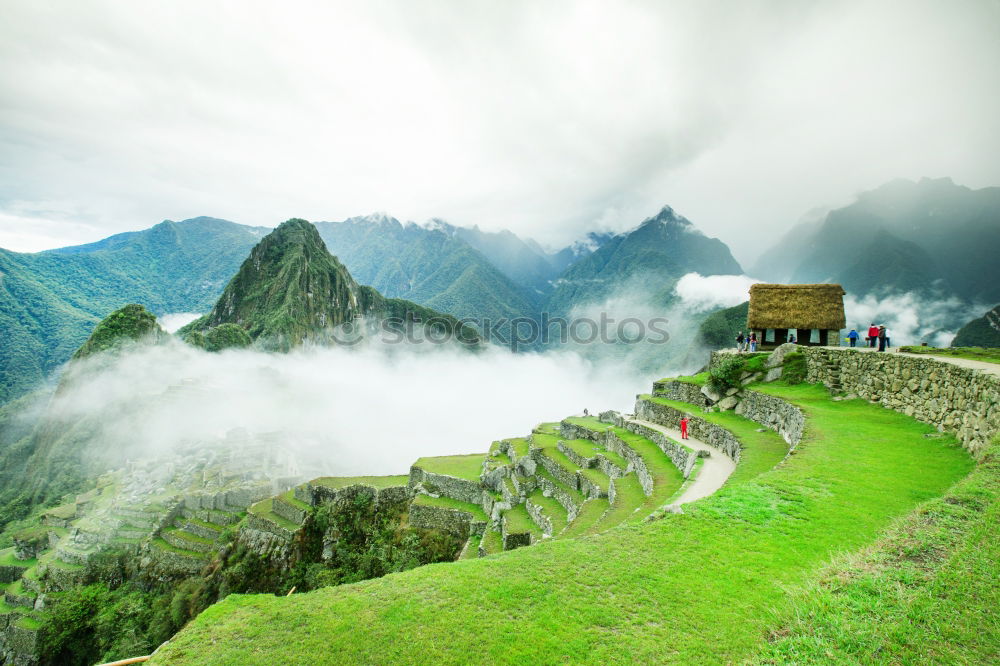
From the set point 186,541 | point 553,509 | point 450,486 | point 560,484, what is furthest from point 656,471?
point 186,541

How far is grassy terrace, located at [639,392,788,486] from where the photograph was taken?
11.8 metres

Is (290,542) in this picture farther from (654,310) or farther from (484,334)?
(484,334)

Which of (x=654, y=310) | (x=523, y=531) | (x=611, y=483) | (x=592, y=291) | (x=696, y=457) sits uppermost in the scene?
(x=592, y=291)

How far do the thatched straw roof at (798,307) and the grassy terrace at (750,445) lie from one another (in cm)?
739

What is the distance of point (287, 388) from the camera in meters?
101

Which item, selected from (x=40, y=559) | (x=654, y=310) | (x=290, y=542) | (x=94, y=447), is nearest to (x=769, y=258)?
(x=654, y=310)

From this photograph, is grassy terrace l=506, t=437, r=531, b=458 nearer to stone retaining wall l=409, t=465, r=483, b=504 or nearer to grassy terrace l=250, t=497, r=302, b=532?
stone retaining wall l=409, t=465, r=483, b=504

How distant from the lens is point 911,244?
283ft

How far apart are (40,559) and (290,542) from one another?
31.2m

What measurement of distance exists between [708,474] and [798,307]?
17413 millimetres

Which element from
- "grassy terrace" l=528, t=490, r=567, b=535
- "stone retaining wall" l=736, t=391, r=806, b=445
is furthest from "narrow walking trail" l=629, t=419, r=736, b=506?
"grassy terrace" l=528, t=490, r=567, b=535

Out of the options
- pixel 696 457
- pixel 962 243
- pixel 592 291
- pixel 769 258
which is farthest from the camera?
pixel 592 291

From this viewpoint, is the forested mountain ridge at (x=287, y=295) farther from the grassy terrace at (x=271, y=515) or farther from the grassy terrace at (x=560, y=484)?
the grassy terrace at (x=560, y=484)

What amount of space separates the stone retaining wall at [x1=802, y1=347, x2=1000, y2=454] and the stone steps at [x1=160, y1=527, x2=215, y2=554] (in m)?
48.9
